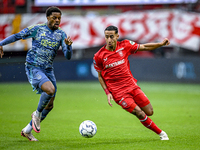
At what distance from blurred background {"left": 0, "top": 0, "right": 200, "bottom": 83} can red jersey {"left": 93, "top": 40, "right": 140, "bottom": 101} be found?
40.2ft

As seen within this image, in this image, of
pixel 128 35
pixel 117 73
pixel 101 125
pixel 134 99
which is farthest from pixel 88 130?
pixel 128 35

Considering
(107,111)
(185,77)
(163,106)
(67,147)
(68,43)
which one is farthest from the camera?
(185,77)

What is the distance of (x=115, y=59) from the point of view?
5988 millimetres

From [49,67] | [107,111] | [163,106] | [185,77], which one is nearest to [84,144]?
[49,67]

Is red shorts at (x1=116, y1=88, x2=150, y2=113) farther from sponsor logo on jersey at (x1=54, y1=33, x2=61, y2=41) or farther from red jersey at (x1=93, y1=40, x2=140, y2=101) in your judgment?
sponsor logo on jersey at (x1=54, y1=33, x2=61, y2=41)

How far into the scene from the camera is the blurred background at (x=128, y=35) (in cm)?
1828

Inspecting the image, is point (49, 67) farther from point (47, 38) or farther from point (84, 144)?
point (84, 144)

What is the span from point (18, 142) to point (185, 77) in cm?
1396

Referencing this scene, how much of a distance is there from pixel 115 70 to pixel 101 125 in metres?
2.02

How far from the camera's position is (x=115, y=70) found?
5973 mm

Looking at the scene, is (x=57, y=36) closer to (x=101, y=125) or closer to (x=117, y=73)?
(x=117, y=73)

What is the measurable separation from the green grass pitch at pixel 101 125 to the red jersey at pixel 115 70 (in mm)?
987

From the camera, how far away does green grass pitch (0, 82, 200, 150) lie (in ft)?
17.9

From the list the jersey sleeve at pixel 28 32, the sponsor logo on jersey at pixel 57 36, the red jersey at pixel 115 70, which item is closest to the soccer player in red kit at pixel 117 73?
the red jersey at pixel 115 70
